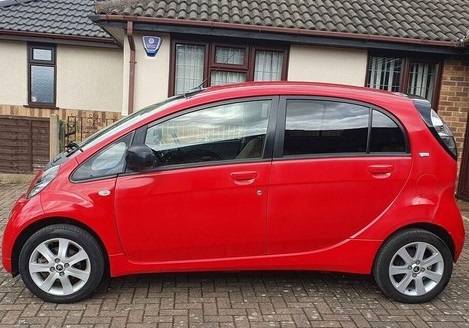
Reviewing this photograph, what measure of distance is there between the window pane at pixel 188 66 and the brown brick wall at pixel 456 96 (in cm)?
425

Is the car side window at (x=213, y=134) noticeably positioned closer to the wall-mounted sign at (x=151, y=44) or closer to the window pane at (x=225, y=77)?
the wall-mounted sign at (x=151, y=44)

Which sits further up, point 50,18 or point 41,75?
point 50,18

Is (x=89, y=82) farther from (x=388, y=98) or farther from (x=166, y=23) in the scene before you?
(x=388, y=98)

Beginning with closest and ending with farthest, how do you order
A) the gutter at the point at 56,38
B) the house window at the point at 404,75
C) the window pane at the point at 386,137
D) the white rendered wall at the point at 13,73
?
1. the window pane at the point at 386,137
2. the house window at the point at 404,75
3. the gutter at the point at 56,38
4. the white rendered wall at the point at 13,73

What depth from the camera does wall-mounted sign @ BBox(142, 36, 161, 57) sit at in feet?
23.1

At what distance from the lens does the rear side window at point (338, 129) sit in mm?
3471

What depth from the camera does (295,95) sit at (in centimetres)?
352

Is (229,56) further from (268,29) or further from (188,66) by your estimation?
(268,29)

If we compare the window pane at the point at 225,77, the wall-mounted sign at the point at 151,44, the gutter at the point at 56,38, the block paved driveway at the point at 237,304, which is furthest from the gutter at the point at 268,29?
the block paved driveway at the point at 237,304

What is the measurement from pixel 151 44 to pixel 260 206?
4610 millimetres

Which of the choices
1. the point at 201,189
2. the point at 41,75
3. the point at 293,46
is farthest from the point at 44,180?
the point at 41,75

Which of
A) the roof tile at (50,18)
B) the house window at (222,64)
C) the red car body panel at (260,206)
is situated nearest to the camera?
the red car body panel at (260,206)

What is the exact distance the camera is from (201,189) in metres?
3.33

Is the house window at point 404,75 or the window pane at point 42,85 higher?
the house window at point 404,75
